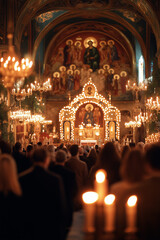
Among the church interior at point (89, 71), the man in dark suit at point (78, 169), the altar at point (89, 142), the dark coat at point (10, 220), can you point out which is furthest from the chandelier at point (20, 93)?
the altar at point (89, 142)

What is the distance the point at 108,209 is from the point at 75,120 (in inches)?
1148

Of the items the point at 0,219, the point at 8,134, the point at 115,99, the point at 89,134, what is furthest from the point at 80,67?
the point at 0,219

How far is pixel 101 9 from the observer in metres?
24.4

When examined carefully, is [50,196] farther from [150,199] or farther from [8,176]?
[150,199]

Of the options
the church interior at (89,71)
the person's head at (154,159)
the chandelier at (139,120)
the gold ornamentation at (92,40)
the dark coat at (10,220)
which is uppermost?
the gold ornamentation at (92,40)

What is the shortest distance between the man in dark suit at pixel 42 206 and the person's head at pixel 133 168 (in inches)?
35.1

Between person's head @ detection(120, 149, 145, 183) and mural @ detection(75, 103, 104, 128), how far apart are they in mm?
27920

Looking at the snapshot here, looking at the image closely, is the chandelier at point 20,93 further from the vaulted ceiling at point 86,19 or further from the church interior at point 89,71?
the church interior at point 89,71

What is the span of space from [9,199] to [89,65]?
29.5 metres

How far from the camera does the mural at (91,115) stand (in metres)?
31.3

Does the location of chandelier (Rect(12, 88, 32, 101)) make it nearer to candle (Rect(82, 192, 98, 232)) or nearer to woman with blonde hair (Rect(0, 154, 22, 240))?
woman with blonde hair (Rect(0, 154, 22, 240))

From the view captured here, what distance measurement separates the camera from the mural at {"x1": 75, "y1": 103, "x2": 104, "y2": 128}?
31281 mm

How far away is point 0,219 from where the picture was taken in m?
3.63

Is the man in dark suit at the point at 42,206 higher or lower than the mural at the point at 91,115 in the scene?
lower
